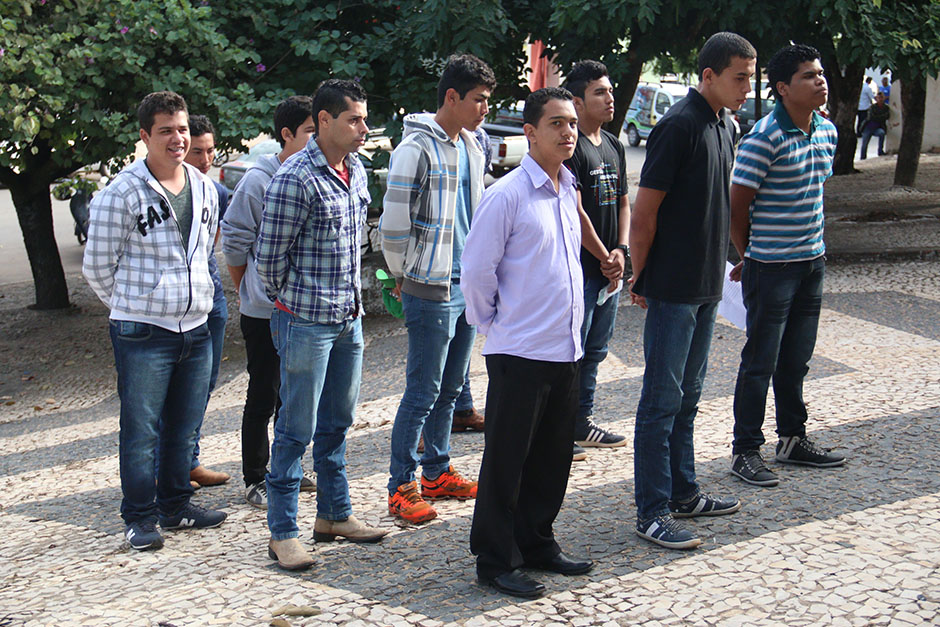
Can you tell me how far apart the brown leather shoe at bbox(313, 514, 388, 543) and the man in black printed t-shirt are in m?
1.45

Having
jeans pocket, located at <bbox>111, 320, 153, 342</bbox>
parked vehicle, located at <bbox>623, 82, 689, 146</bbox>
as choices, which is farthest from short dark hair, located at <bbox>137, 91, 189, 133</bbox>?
parked vehicle, located at <bbox>623, 82, 689, 146</bbox>

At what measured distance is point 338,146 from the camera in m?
4.06

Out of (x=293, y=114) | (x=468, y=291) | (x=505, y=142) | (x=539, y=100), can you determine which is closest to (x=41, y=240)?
(x=293, y=114)

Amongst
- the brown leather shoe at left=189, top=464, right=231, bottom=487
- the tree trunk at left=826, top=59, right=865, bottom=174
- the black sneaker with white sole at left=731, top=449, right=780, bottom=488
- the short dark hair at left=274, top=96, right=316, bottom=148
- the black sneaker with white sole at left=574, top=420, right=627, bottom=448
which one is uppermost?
the tree trunk at left=826, top=59, right=865, bottom=174

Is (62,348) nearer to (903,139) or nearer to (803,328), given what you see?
(803,328)

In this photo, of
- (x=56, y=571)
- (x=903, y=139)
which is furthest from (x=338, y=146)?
(x=903, y=139)

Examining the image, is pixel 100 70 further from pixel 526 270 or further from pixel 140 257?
pixel 526 270

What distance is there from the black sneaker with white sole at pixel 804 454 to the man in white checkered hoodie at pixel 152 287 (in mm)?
2963

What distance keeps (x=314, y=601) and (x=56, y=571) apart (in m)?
1.32

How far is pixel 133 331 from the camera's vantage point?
14.0 ft

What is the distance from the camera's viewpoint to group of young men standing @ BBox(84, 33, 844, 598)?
3.80 metres

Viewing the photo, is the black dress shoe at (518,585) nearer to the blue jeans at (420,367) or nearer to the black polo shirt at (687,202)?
the blue jeans at (420,367)

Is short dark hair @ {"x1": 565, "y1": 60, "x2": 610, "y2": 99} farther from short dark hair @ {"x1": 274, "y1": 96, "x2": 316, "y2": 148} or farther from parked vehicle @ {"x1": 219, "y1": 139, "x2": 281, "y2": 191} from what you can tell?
parked vehicle @ {"x1": 219, "y1": 139, "x2": 281, "y2": 191}

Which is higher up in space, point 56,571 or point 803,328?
point 803,328
